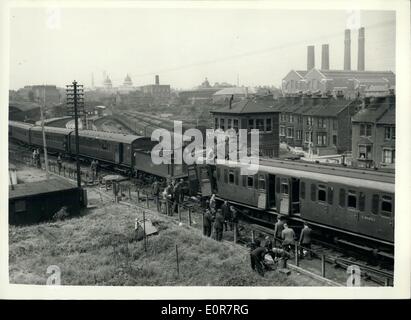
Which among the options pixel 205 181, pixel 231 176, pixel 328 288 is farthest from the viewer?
pixel 205 181

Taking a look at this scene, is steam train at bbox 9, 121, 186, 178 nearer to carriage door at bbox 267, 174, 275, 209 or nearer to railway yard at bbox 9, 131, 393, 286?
railway yard at bbox 9, 131, 393, 286

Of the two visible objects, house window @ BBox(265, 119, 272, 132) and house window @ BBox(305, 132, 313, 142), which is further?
house window @ BBox(305, 132, 313, 142)

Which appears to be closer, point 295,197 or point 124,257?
point 124,257

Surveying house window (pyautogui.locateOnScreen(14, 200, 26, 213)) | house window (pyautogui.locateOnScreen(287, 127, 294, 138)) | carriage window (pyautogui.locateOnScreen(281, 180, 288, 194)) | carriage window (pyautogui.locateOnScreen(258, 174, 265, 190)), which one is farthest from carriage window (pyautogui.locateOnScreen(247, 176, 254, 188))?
house window (pyautogui.locateOnScreen(287, 127, 294, 138))

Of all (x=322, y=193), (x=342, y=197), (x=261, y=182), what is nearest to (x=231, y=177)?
(x=261, y=182)

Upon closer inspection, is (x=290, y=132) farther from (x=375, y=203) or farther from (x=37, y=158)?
(x=375, y=203)

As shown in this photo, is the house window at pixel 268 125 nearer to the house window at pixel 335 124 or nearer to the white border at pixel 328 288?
the house window at pixel 335 124

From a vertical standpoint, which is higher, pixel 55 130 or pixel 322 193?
pixel 55 130
